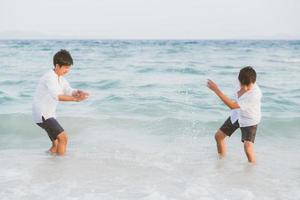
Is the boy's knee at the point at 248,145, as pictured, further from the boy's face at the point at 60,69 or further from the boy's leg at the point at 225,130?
the boy's face at the point at 60,69

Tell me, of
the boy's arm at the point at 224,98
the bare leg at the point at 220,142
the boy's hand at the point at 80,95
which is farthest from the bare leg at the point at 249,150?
the boy's hand at the point at 80,95

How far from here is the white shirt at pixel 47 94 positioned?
540 cm

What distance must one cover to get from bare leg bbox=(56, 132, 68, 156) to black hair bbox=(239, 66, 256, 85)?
2.41m

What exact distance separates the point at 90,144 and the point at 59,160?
115 cm

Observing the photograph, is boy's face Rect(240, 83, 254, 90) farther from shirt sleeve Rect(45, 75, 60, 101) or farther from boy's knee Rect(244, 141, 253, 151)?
shirt sleeve Rect(45, 75, 60, 101)

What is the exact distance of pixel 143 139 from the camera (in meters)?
7.26

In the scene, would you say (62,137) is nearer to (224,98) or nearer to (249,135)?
(224,98)

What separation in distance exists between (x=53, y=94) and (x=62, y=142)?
75cm

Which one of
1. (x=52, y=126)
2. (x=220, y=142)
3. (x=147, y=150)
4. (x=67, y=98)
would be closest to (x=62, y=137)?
(x=52, y=126)

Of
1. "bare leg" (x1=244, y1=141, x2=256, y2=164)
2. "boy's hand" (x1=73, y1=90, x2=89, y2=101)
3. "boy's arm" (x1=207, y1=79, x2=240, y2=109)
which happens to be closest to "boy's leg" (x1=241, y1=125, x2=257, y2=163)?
"bare leg" (x1=244, y1=141, x2=256, y2=164)

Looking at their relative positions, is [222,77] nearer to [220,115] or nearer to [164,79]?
[164,79]

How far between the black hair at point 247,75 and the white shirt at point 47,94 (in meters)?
2.30

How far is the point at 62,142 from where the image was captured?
18.9 ft

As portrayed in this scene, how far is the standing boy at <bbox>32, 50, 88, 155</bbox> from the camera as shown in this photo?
17.7ft
